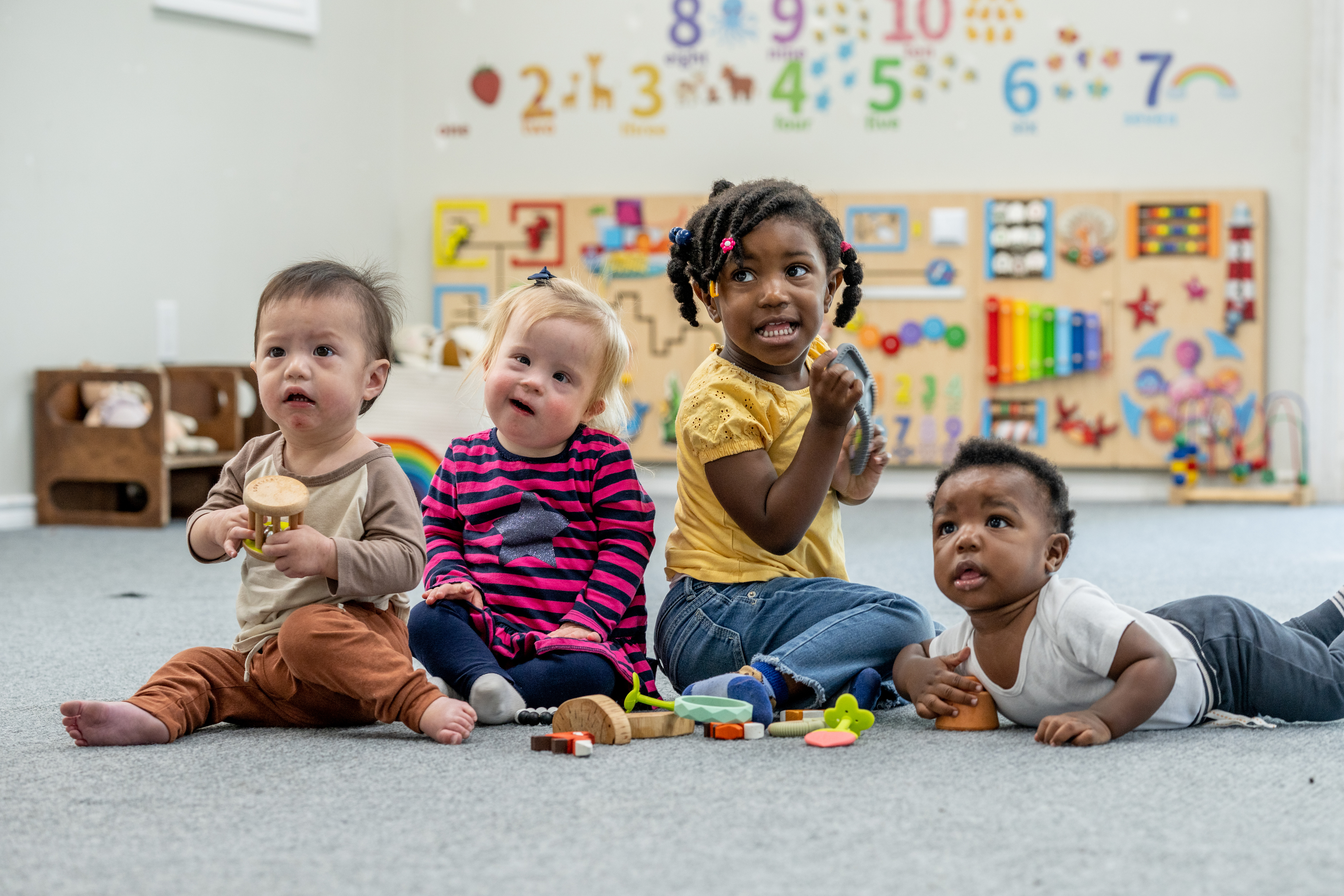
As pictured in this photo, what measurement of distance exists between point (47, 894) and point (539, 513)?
0.64m

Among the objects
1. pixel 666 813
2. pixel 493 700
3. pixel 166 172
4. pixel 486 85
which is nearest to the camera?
pixel 666 813

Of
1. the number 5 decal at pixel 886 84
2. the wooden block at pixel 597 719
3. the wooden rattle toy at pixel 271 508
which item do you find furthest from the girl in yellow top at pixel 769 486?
the number 5 decal at pixel 886 84

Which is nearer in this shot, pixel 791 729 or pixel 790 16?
pixel 791 729

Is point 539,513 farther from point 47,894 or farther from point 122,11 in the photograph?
point 122,11

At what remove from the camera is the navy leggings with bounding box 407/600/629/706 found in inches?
48.3

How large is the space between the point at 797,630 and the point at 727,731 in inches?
7.1

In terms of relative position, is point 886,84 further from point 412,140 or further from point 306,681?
point 306,681

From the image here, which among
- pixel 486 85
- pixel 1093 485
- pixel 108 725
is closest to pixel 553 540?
pixel 108 725

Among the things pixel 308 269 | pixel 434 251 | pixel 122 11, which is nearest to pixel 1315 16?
pixel 434 251

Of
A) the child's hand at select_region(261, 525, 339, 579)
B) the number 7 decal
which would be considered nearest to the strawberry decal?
the number 7 decal

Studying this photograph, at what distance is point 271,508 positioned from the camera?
1092 mm

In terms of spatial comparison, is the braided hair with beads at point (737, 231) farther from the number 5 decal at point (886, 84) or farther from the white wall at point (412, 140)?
the number 5 decal at point (886, 84)

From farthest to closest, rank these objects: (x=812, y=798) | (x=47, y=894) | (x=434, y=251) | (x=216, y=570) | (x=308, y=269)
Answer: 1. (x=434, y=251)
2. (x=216, y=570)
3. (x=308, y=269)
4. (x=812, y=798)
5. (x=47, y=894)

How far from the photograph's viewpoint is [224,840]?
82 cm
